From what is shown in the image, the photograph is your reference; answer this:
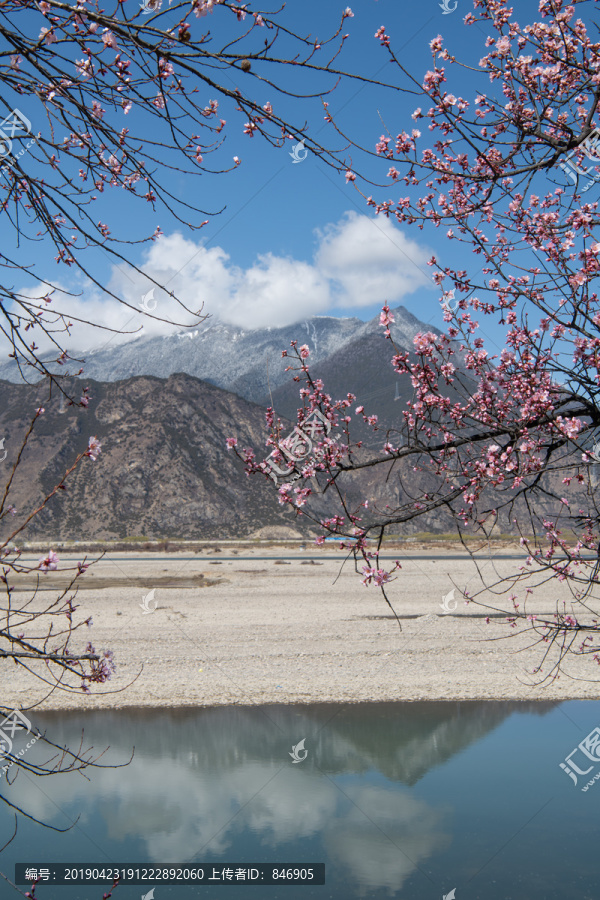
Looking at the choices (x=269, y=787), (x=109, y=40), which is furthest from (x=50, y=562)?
(x=269, y=787)

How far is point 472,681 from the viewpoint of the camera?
55.2 feet

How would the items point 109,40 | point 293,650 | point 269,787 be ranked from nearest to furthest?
1. point 109,40
2. point 269,787
3. point 293,650

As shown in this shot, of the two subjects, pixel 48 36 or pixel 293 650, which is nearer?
pixel 48 36

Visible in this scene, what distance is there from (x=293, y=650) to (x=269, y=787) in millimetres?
6846

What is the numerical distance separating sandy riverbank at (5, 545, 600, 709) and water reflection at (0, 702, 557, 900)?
2.19 feet

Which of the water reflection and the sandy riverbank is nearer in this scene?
the water reflection

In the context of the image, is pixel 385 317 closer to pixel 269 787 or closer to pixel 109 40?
pixel 109 40

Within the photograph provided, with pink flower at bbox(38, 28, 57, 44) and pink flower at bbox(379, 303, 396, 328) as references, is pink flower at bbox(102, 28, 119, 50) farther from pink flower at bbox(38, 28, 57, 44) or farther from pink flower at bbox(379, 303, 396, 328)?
pink flower at bbox(379, 303, 396, 328)

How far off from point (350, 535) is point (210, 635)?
17594 mm

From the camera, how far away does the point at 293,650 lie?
19.2 meters

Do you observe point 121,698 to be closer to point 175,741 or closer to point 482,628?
point 175,741

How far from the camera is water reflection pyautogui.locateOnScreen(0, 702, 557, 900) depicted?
1025 centimetres

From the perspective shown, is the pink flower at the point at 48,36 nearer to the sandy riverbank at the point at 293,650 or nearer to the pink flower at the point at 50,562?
the pink flower at the point at 50,562

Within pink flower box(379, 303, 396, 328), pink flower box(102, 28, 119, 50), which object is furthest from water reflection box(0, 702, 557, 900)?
pink flower box(102, 28, 119, 50)
